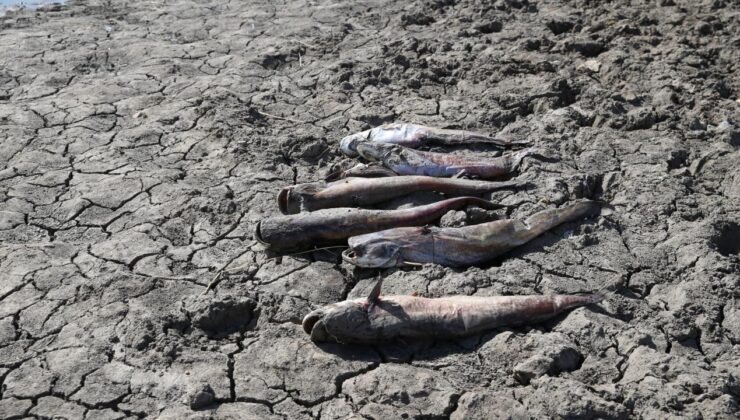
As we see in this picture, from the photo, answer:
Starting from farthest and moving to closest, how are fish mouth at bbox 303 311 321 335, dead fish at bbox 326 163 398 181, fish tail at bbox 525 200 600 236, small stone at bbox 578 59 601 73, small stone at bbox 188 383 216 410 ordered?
small stone at bbox 578 59 601 73, dead fish at bbox 326 163 398 181, fish tail at bbox 525 200 600 236, fish mouth at bbox 303 311 321 335, small stone at bbox 188 383 216 410

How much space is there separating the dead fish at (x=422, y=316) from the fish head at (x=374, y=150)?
193cm

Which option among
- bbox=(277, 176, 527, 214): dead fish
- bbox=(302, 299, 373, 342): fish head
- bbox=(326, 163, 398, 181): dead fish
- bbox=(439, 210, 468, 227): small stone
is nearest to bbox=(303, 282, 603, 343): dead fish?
bbox=(302, 299, 373, 342): fish head

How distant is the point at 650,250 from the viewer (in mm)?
5184

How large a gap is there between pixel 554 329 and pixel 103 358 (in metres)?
2.45

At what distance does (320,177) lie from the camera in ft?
21.1

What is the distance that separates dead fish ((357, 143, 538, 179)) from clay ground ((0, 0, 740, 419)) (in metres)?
0.14

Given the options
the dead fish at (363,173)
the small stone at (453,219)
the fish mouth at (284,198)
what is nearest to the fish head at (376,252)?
the small stone at (453,219)

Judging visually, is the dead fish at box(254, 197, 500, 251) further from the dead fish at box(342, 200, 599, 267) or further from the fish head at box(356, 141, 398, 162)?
the fish head at box(356, 141, 398, 162)

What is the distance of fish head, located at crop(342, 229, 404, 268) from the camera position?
5.14 metres

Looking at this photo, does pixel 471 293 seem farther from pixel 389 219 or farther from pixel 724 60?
pixel 724 60

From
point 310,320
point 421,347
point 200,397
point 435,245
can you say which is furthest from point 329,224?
point 200,397

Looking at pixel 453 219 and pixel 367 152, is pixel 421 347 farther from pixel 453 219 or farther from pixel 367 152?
pixel 367 152

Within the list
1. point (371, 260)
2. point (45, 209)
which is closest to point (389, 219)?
point (371, 260)

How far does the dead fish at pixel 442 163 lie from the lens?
20.1 feet
